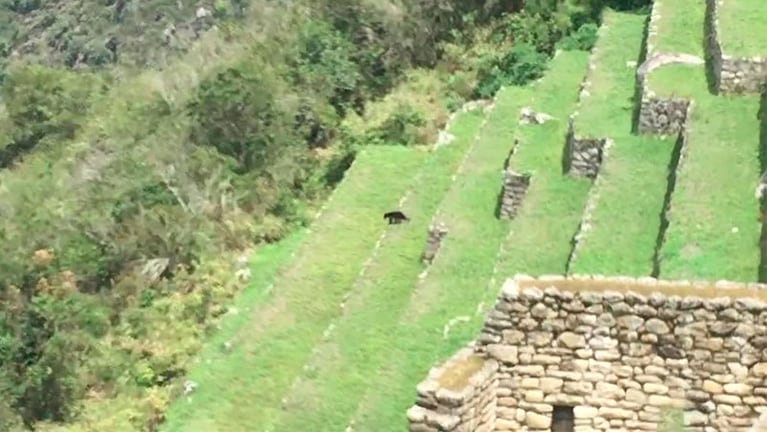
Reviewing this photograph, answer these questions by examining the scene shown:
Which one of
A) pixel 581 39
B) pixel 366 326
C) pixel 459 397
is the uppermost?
pixel 581 39

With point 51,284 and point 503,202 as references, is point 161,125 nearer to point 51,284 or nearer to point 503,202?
point 51,284

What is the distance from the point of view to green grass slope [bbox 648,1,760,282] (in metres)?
12.4

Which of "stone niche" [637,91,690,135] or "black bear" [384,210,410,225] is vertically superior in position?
"stone niche" [637,91,690,135]

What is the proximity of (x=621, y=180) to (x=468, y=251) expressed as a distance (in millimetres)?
2027

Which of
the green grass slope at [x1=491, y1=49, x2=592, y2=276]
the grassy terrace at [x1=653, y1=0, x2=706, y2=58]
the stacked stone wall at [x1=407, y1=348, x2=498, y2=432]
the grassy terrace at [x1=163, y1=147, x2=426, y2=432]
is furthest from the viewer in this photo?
the grassy terrace at [x1=653, y1=0, x2=706, y2=58]

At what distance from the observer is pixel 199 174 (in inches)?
936

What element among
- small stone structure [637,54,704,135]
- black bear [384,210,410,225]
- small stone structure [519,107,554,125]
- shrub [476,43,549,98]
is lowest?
black bear [384,210,410,225]

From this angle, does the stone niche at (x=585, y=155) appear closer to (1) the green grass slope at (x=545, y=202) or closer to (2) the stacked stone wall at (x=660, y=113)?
(1) the green grass slope at (x=545, y=202)

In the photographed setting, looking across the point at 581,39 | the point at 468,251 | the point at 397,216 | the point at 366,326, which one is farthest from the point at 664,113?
the point at 581,39

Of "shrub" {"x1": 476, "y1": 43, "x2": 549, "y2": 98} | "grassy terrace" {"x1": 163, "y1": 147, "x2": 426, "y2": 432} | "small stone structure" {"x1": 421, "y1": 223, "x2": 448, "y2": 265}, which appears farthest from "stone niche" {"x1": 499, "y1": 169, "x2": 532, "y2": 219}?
"shrub" {"x1": 476, "y1": 43, "x2": 549, "y2": 98}

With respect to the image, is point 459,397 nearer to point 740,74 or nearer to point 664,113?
point 664,113

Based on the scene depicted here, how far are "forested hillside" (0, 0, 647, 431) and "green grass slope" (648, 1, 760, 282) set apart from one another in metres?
7.19

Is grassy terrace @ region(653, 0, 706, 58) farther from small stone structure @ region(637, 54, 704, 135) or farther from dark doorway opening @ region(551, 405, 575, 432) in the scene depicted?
dark doorway opening @ region(551, 405, 575, 432)

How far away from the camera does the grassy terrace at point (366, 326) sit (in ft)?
45.7
